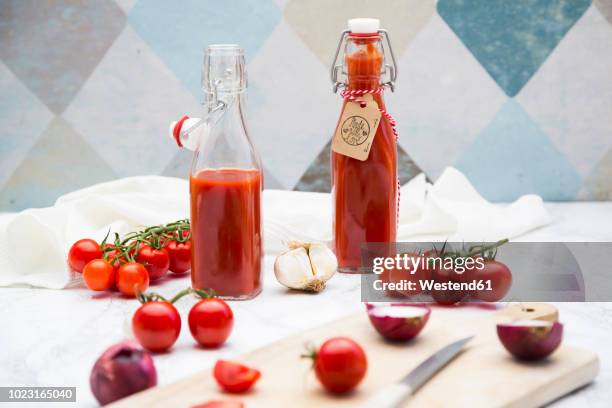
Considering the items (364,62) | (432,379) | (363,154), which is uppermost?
(364,62)

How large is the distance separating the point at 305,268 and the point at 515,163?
32.8 inches

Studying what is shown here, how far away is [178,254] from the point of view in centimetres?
126

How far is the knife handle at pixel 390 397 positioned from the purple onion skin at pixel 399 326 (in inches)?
5.5

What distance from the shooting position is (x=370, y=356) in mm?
887

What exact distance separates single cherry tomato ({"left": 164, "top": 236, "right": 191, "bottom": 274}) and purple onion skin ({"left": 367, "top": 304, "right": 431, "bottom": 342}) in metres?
0.43

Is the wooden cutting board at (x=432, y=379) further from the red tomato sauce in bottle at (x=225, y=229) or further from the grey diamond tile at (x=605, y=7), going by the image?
the grey diamond tile at (x=605, y=7)

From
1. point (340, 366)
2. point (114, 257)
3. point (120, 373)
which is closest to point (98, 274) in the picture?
point (114, 257)

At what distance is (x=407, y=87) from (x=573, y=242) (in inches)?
20.4

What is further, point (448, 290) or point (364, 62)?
point (364, 62)

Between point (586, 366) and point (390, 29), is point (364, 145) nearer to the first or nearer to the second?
point (586, 366)

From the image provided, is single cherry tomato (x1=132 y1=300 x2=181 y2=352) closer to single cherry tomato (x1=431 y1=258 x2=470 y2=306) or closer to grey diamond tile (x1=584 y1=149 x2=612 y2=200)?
single cherry tomato (x1=431 y1=258 x2=470 y2=306)

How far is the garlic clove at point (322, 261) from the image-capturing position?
120 cm

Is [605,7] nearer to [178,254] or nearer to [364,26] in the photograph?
[364,26]

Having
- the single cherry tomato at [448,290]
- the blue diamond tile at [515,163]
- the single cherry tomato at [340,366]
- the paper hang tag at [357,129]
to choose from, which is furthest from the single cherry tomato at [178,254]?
the blue diamond tile at [515,163]
